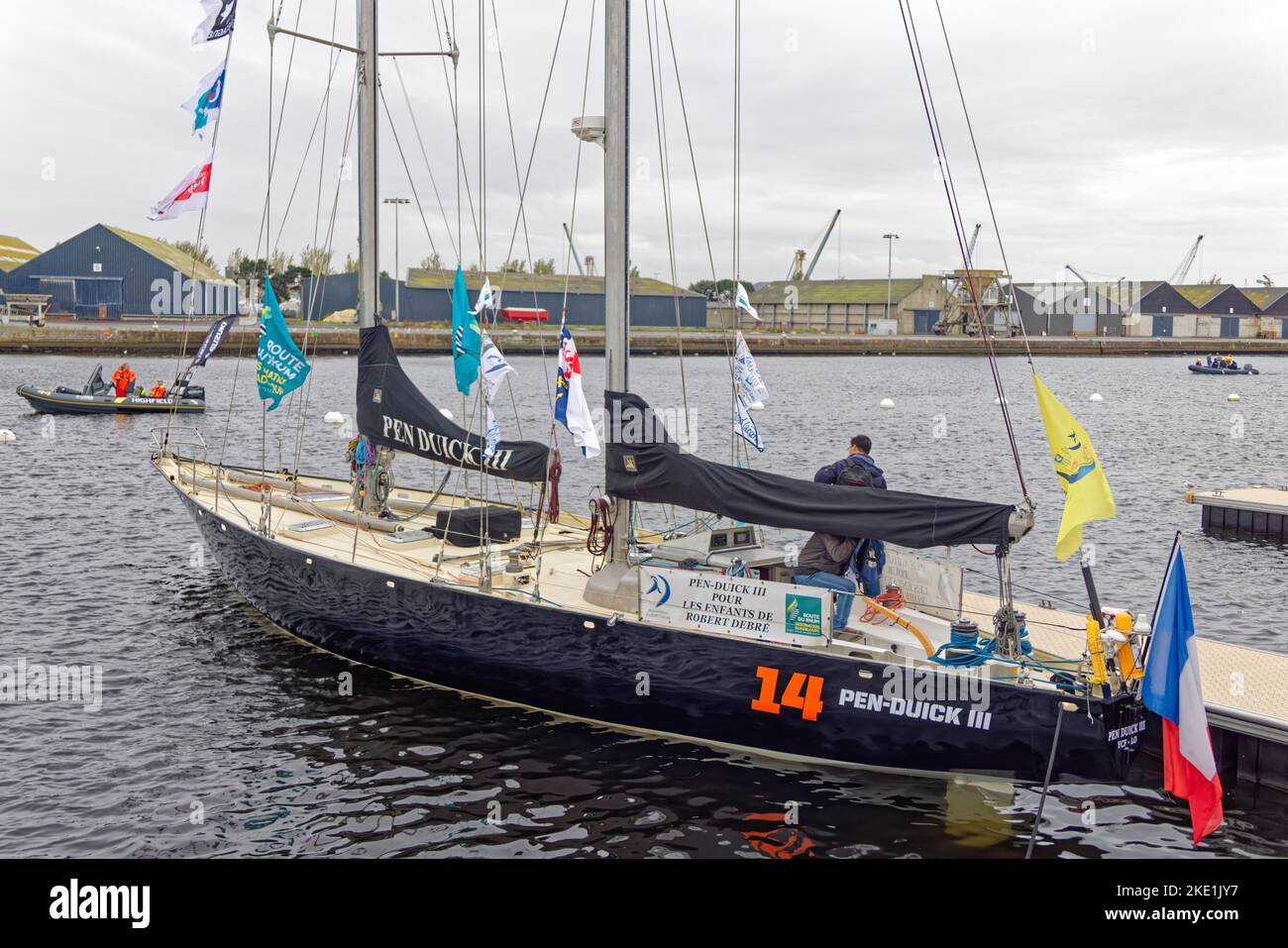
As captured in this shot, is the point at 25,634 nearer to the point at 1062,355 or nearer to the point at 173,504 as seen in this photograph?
the point at 173,504

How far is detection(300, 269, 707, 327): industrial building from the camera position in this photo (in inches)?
4424

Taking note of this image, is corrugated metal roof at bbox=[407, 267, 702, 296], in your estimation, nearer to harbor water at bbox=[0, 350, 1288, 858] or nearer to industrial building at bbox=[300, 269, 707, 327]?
industrial building at bbox=[300, 269, 707, 327]

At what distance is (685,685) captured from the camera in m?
12.6

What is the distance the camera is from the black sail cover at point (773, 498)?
37.6 ft

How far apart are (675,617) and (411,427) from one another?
17.8 feet

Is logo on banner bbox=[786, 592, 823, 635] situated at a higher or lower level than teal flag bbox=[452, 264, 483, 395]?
lower

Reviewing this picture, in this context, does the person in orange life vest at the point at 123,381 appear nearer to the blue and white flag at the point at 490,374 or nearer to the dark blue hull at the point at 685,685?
the dark blue hull at the point at 685,685

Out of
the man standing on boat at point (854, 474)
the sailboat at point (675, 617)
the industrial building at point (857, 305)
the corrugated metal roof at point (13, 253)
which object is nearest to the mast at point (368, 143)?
the sailboat at point (675, 617)

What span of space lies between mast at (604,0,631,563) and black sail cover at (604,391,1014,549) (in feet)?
2.20

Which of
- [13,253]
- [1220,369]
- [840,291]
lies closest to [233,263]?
[13,253]

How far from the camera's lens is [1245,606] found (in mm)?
20781

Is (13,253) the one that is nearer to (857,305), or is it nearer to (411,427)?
(857,305)

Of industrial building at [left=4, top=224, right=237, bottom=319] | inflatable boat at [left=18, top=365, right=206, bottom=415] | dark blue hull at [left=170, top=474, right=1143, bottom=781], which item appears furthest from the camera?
industrial building at [left=4, top=224, right=237, bottom=319]

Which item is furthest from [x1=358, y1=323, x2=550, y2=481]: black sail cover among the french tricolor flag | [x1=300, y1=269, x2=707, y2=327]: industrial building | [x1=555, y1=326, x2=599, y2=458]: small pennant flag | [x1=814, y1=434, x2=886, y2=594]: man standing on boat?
[x1=300, y1=269, x2=707, y2=327]: industrial building
